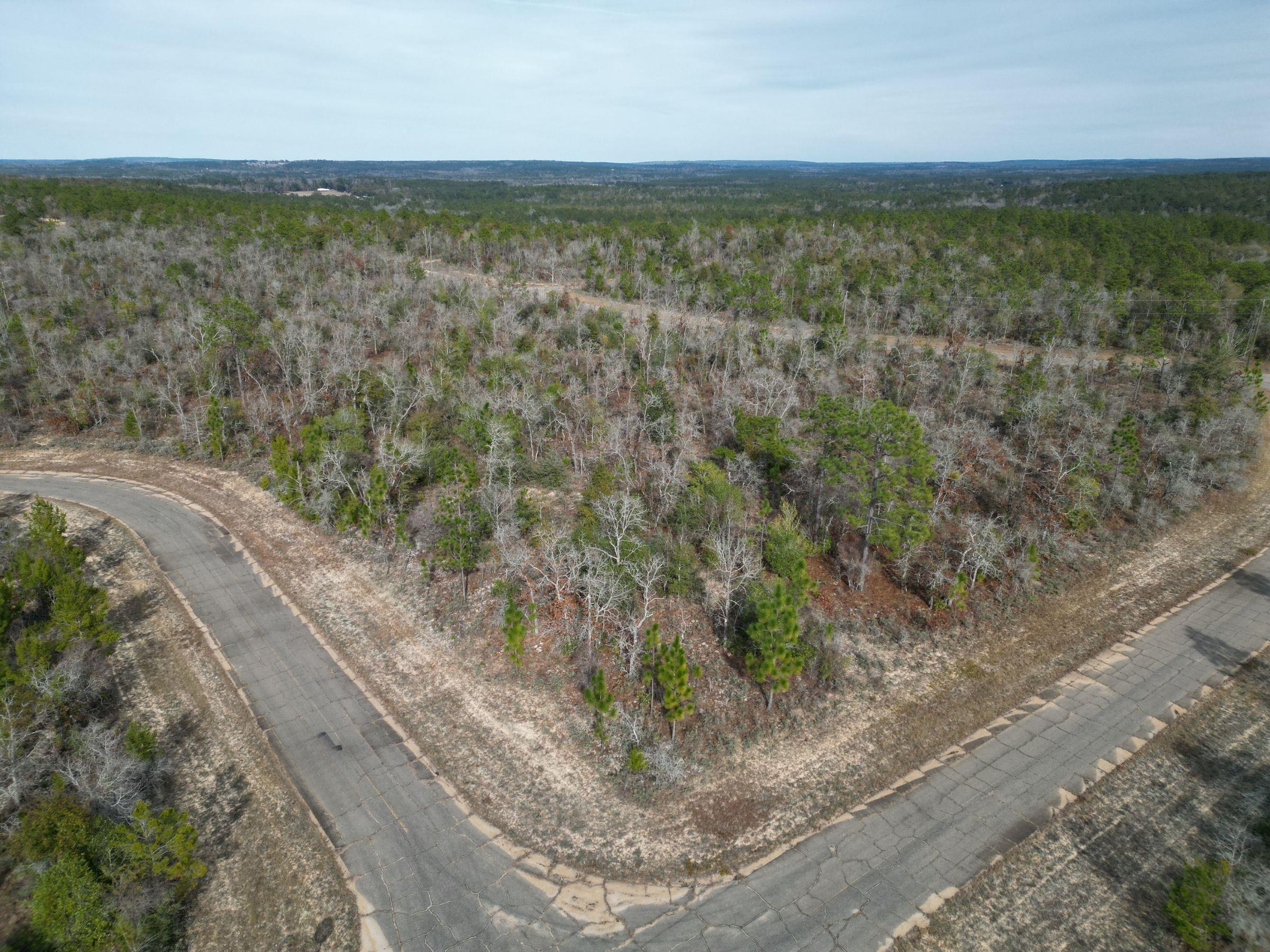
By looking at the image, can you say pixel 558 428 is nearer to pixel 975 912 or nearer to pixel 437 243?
pixel 975 912

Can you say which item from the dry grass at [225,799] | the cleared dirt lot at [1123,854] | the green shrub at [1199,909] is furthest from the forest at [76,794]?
the green shrub at [1199,909]

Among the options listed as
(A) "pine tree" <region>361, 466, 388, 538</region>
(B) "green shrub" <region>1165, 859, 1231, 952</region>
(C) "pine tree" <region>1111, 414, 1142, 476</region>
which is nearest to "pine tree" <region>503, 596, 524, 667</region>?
(A) "pine tree" <region>361, 466, 388, 538</region>

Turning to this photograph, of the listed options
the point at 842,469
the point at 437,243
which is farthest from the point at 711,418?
the point at 437,243

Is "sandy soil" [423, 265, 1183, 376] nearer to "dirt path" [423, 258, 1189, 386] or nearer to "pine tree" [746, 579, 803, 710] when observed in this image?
"dirt path" [423, 258, 1189, 386]

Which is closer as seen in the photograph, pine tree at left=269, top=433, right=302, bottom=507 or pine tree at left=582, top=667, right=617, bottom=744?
pine tree at left=582, top=667, right=617, bottom=744

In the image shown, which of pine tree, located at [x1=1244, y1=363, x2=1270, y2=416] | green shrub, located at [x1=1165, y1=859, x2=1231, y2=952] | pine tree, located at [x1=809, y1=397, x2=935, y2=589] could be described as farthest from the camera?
pine tree, located at [x1=1244, y1=363, x2=1270, y2=416]
